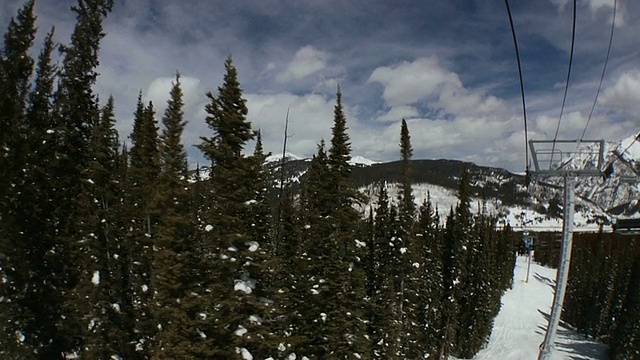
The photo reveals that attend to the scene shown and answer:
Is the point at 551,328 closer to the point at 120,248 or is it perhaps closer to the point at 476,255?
the point at 120,248

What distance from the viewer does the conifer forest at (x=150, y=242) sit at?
1390 centimetres

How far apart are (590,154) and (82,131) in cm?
1899

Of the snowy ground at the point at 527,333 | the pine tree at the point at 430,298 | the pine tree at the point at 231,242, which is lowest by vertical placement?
the snowy ground at the point at 527,333

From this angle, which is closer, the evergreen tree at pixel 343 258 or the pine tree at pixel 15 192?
the pine tree at pixel 15 192

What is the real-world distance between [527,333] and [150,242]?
6621 cm

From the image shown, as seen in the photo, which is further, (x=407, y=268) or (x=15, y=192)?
(x=407, y=268)

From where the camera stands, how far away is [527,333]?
2635 inches

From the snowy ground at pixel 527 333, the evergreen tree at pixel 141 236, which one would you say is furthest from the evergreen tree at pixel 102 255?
the snowy ground at pixel 527 333

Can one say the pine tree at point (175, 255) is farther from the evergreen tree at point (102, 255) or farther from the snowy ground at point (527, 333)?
the snowy ground at point (527, 333)

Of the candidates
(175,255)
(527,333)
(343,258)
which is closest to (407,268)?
(343,258)

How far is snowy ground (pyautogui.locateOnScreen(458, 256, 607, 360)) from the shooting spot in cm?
5704

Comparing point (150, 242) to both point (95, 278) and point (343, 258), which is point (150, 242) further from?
point (343, 258)

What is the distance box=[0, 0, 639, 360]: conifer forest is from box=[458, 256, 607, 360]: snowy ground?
39.6 m

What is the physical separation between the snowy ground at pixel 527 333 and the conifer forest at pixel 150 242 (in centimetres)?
3958
